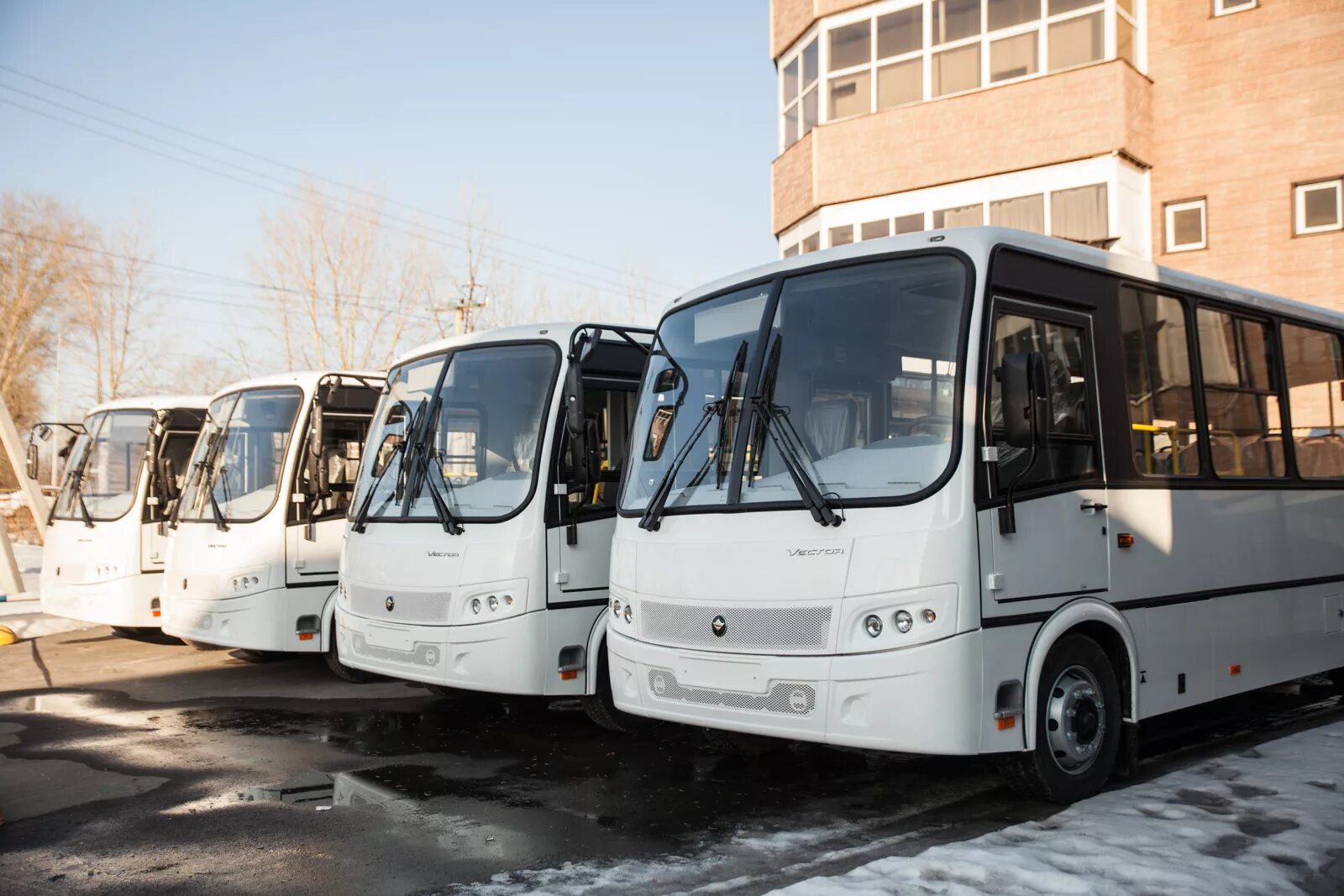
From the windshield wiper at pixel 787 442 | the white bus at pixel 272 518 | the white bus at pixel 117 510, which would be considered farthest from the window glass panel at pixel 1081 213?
the windshield wiper at pixel 787 442

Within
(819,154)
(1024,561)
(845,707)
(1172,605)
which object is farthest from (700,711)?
(819,154)

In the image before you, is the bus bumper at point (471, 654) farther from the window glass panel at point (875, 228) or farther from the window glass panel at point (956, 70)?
the window glass panel at point (956, 70)

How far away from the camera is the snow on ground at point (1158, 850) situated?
4988 millimetres

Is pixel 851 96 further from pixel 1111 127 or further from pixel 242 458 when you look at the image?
pixel 242 458

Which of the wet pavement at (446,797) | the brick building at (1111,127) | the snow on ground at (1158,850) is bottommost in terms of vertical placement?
the wet pavement at (446,797)

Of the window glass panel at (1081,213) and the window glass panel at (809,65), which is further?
the window glass panel at (809,65)

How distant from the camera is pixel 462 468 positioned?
29.5 ft

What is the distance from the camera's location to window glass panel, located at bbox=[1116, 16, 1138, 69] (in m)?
18.9

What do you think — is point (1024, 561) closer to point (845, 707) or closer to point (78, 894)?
point (845, 707)

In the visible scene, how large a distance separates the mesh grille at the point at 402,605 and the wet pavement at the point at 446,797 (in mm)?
865

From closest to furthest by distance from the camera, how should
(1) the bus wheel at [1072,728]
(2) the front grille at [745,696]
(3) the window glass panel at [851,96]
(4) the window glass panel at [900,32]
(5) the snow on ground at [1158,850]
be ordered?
1. (5) the snow on ground at [1158,850]
2. (2) the front grille at [745,696]
3. (1) the bus wheel at [1072,728]
4. (4) the window glass panel at [900,32]
5. (3) the window glass panel at [851,96]

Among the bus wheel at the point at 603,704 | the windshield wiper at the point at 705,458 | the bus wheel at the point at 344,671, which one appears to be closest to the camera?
the windshield wiper at the point at 705,458

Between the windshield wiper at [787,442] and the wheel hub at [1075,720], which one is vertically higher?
the windshield wiper at [787,442]

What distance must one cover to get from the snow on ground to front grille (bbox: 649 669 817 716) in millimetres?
967
